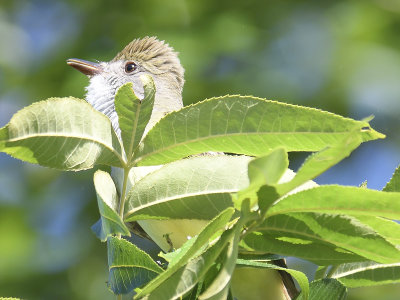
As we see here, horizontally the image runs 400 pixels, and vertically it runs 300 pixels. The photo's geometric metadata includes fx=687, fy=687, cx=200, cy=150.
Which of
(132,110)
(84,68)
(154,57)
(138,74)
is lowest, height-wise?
(132,110)

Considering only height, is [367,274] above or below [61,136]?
below

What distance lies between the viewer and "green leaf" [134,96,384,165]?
149 centimetres

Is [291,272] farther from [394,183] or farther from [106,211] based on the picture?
[106,211]

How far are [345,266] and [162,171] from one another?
639mm

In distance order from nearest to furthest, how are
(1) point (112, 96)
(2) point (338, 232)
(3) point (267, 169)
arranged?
(3) point (267, 169) < (2) point (338, 232) < (1) point (112, 96)

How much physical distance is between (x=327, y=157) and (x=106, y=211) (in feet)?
1.75

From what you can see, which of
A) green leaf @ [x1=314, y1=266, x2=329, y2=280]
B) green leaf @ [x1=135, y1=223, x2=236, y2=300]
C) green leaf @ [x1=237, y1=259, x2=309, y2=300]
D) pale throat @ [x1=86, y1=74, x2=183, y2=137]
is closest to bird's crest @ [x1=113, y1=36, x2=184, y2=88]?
pale throat @ [x1=86, y1=74, x2=183, y2=137]

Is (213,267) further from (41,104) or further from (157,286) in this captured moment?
(41,104)

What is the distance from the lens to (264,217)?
1.50 metres

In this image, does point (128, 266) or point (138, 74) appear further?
point (138, 74)

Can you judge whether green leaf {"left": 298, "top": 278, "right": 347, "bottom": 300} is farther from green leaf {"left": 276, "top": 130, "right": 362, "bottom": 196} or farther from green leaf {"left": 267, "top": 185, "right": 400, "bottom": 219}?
green leaf {"left": 276, "top": 130, "right": 362, "bottom": 196}

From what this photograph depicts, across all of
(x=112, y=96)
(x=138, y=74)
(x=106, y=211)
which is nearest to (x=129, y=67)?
(x=138, y=74)

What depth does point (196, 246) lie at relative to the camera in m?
1.41

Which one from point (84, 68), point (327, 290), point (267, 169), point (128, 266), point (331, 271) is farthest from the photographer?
point (84, 68)
